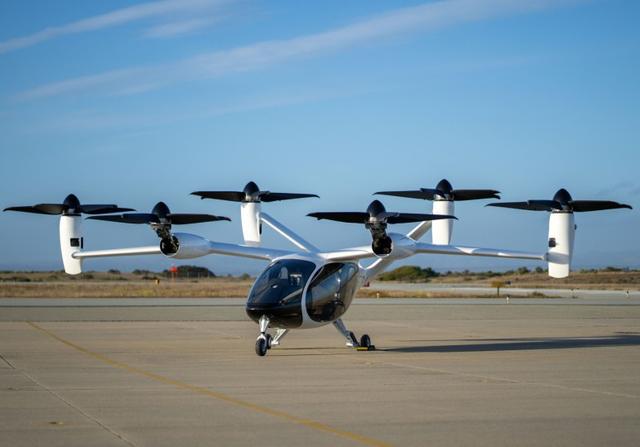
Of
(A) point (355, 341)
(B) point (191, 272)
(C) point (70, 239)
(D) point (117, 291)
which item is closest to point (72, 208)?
(C) point (70, 239)

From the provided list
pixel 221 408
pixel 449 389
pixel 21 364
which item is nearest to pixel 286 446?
pixel 221 408

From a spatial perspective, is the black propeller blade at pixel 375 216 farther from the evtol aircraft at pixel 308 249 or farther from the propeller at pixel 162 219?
the propeller at pixel 162 219

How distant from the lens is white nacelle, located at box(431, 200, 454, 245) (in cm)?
2642

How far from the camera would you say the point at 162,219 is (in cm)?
2353

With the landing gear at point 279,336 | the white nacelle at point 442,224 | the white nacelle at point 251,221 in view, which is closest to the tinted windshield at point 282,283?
the landing gear at point 279,336

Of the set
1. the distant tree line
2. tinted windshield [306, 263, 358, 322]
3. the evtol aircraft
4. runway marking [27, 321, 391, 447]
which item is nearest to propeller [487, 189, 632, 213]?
the evtol aircraft

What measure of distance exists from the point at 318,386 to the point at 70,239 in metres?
12.8

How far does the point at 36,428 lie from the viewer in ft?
37.8

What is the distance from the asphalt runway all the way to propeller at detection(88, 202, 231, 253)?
2.82m

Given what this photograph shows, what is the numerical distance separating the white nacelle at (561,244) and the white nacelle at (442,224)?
3.05 meters

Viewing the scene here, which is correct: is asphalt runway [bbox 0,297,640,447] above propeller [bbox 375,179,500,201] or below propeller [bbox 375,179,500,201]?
below

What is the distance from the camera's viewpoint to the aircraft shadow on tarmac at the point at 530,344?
24378mm

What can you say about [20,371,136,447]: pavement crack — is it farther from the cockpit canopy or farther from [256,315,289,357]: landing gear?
the cockpit canopy

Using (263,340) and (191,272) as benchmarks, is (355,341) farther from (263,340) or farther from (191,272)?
(191,272)
